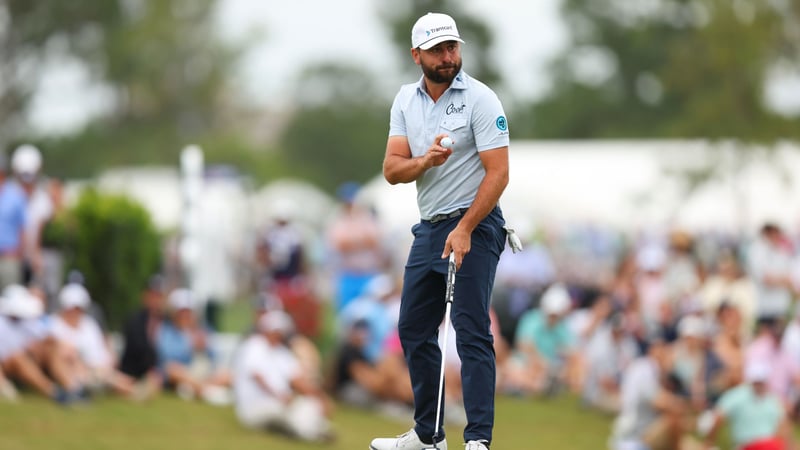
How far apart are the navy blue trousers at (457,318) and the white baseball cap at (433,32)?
1.01 m

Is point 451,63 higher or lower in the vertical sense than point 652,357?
lower

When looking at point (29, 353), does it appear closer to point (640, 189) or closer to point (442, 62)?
point (442, 62)

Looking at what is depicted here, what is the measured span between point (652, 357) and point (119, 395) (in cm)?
623

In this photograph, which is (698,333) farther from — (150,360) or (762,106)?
(762,106)

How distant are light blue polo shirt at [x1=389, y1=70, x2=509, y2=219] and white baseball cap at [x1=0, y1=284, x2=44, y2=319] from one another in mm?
8063

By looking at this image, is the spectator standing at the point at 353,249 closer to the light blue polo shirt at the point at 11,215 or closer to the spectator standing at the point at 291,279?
the spectator standing at the point at 291,279

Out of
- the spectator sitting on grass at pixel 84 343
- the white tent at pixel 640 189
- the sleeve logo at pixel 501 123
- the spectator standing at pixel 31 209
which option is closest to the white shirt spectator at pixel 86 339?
the spectator sitting on grass at pixel 84 343

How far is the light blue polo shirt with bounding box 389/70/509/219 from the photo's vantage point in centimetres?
783

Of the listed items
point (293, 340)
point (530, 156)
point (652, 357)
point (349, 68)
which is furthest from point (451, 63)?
point (349, 68)

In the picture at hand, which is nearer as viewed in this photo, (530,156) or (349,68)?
(530,156)

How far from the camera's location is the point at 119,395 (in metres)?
16.7

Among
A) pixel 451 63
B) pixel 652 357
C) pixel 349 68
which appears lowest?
pixel 451 63

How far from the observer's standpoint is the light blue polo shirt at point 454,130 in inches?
308

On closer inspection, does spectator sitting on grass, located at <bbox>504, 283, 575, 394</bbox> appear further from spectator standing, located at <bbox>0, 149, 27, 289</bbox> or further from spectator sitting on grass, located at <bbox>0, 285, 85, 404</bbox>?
spectator standing, located at <bbox>0, 149, 27, 289</bbox>
